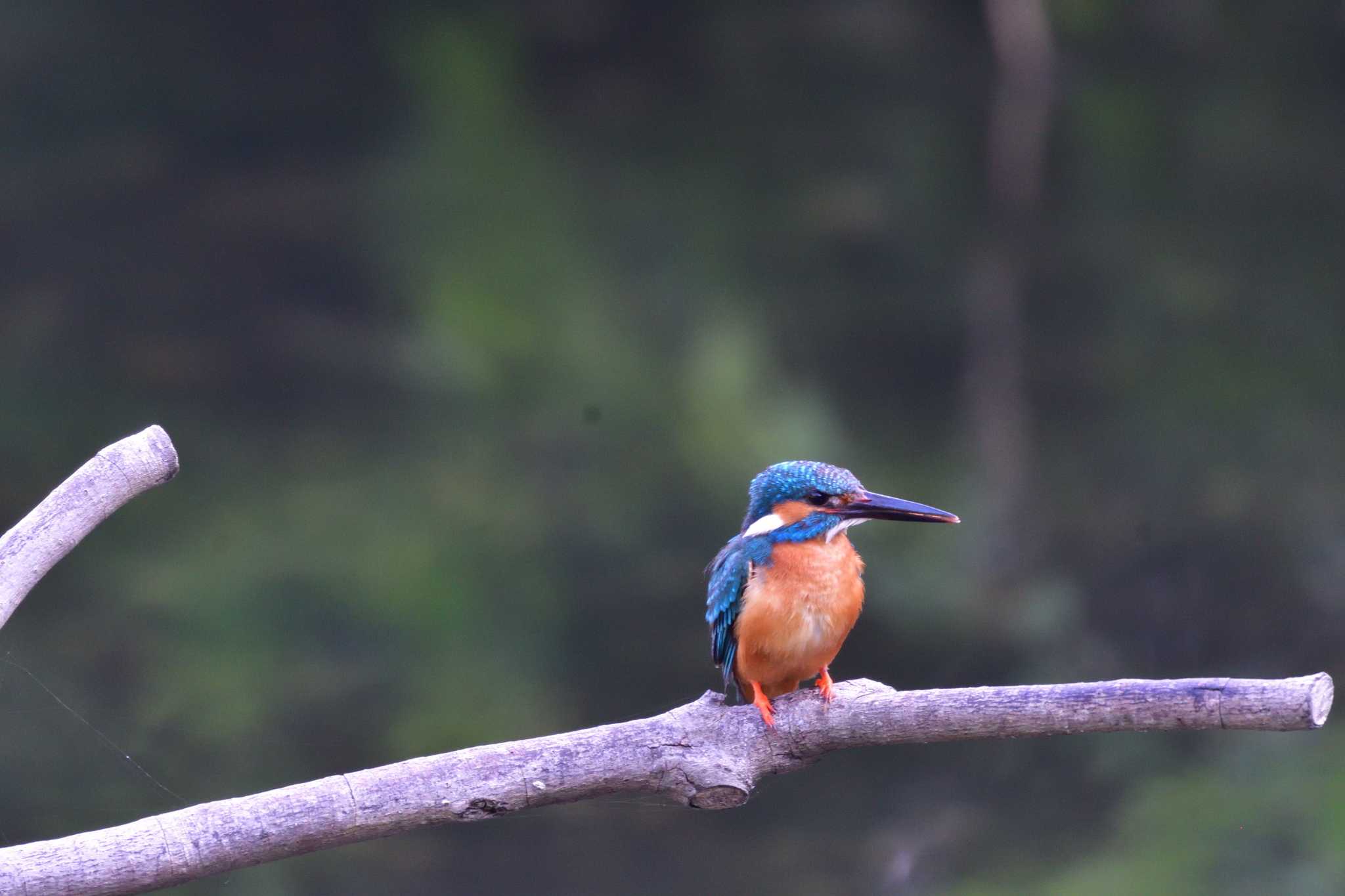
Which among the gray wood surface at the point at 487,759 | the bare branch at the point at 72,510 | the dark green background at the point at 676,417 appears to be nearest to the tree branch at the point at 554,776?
the gray wood surface at the point at 487,759

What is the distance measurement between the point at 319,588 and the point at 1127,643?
2.58 meters

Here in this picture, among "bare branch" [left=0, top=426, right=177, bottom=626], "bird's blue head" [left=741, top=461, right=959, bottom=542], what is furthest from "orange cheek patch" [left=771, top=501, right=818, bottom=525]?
"bare branch" [left=0, top=426, right=177, bottom=626]

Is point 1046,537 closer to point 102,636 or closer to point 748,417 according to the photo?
point 748,417

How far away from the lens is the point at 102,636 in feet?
12.4

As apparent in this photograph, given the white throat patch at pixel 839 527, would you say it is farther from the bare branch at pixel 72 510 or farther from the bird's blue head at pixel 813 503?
the bare branch at pixel 72 510

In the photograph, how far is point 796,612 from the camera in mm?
1798

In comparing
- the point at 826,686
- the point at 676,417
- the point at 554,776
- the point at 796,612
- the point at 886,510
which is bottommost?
the point at 554,776

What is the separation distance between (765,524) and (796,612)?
0.55 ft

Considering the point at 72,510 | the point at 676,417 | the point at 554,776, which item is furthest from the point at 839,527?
the point at 676,417

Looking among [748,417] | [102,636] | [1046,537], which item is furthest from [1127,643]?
[102,636]

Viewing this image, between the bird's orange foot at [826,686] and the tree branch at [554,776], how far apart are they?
15 mm

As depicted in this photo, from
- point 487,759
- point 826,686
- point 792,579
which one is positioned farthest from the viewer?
point 792,579

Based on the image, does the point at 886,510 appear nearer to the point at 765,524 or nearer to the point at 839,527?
the point at 839,527

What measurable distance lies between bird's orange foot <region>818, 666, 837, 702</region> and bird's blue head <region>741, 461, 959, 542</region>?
20cm
